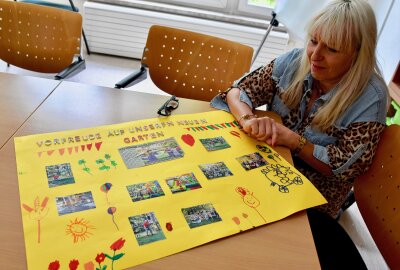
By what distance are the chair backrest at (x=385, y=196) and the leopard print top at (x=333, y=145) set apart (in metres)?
0.03

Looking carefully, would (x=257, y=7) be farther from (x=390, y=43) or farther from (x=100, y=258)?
(x=100, y=258)

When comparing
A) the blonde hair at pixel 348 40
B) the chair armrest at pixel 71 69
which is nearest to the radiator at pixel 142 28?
the chair armrest at pixel 71 69

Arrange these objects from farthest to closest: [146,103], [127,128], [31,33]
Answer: [31,33], [146,103], [127,128]

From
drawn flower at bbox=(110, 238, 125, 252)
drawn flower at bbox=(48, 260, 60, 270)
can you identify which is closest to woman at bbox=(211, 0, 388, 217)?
drawn flower at bbox=(110, 238, 125, 252)

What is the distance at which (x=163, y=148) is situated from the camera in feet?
3.02

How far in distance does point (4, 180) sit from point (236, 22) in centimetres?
273

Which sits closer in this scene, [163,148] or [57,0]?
[163,148]

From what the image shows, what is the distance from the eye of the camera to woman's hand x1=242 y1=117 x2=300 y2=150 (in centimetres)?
102

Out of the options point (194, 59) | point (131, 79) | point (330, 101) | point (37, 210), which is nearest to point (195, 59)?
point (194, 59)

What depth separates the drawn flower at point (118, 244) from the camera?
2.07 feet

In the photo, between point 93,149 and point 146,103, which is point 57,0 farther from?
point 93,149

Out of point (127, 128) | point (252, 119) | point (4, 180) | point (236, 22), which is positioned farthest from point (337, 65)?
point (236, 22)

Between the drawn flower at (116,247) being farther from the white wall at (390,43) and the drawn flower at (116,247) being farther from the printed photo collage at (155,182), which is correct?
the white wall at (390,43)

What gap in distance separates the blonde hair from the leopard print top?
7 centimetres
